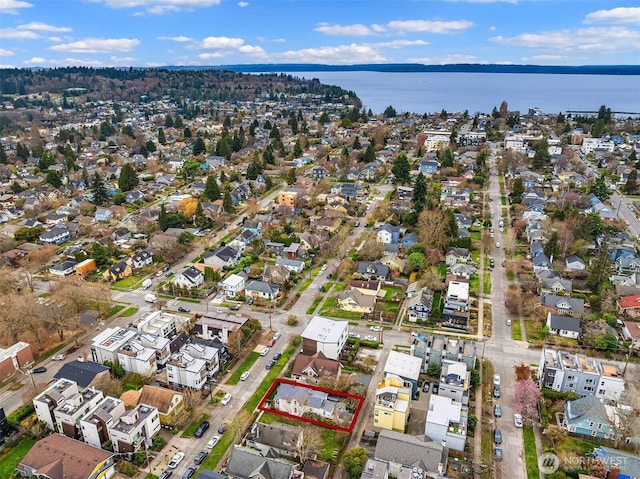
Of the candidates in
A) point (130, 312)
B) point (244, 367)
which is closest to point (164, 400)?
point (244, 367)

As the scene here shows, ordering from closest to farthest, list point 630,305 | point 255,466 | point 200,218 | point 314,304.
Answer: point 255,466
point 630,305
point 314,304
point 200,218

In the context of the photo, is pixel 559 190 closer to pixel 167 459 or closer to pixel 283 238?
pixel 283 238

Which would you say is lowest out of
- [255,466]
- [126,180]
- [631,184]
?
[255,466]

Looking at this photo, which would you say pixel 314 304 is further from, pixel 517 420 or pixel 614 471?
pixel 614 471

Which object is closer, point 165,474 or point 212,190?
point 165,474

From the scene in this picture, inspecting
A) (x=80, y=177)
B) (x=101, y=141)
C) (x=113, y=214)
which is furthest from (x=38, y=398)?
(x=101, y=141)

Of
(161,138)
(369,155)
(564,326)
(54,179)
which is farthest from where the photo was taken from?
(161,138)

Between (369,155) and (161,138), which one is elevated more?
(161,138)
